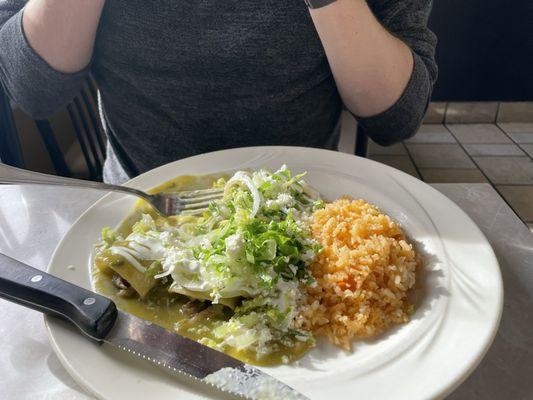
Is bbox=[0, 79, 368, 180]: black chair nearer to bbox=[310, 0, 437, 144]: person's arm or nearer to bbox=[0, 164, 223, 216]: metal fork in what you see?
bbox=[310, 0, 437, 144]: person's arm

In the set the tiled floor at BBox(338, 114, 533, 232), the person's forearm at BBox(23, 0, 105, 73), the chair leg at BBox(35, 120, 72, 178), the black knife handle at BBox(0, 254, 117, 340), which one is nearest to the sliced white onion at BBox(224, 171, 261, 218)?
the black knife handle at BBox(0, 254, 117, 340)

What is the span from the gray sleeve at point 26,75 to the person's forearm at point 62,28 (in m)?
0.02

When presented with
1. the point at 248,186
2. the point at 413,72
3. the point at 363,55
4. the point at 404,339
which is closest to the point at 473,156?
the point at 413,72

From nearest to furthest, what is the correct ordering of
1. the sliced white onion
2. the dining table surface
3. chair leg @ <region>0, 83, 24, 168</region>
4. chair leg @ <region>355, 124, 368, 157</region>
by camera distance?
the dining table surface < the sliced white onion < chair leg @ <region>0, 83, 24, 168</region> < chair leg @ <region>355, 124, 368, 157</region>

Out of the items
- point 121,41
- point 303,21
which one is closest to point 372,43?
point 303,21

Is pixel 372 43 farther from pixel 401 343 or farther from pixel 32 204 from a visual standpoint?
pixel 32 204

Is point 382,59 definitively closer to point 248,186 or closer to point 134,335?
point 248,186

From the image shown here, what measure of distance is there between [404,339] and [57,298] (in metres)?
0.51

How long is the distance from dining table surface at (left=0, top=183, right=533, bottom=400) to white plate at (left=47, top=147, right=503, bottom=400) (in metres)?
0.06

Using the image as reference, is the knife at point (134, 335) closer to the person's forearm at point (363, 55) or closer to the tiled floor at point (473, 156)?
the person's forearm at point (363, 55)

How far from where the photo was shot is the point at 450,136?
3010 mm

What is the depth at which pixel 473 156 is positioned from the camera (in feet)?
9.09

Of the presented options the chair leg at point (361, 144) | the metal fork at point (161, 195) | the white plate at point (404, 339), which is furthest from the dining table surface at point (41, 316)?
the chair leg at point (361, 144)

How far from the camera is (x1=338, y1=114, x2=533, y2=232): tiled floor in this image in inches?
98.9
